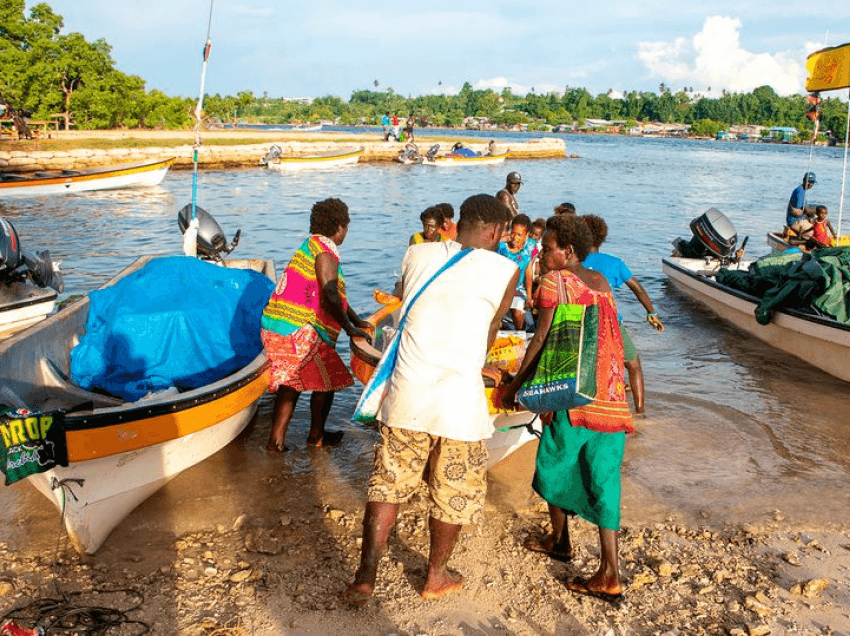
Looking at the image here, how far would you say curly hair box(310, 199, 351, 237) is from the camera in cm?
507

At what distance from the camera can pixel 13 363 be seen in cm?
494

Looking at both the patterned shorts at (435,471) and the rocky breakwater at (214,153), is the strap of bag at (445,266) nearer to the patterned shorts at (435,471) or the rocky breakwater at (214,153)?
the patterned shorts at (435,471)

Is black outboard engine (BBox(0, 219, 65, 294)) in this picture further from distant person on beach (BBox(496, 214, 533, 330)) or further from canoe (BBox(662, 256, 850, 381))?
canoe (BBox(662, 256, 850, 381))

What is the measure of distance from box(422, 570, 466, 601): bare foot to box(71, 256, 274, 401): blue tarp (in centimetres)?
269

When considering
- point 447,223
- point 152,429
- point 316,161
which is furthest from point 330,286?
point 316,161

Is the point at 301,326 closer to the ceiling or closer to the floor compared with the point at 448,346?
closer to the floor

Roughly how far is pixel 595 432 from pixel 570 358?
440 mm

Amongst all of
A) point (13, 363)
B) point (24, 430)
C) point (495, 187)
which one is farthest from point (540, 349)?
point (495, 187)

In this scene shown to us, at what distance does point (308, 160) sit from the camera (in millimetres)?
35781

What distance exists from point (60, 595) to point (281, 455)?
2.17 m

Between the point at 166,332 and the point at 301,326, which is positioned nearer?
the point at 301,326

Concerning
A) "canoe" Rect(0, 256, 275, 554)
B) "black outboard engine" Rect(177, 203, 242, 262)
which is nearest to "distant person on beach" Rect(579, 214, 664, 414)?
"canoe" Rect(0, 256, 275, 554)

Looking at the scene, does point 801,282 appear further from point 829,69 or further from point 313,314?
point 313,314

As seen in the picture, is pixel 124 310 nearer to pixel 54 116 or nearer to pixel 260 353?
pixel 260 353
